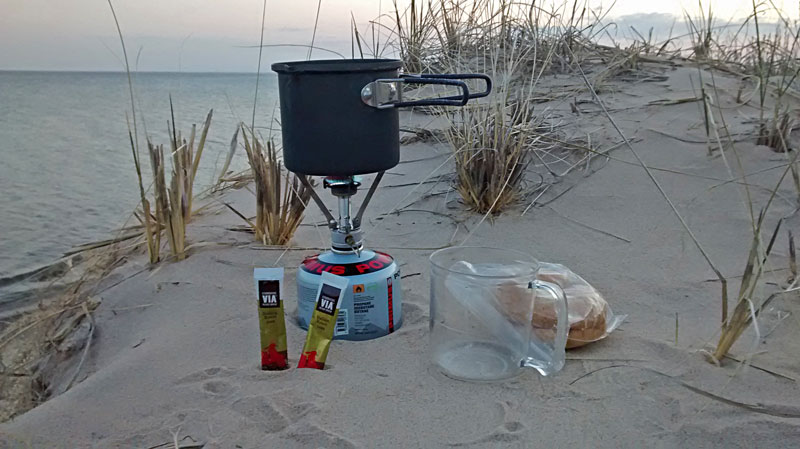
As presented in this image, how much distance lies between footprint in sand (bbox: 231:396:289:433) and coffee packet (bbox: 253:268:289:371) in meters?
0.14

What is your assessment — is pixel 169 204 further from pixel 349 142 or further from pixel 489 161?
pixel 489 161

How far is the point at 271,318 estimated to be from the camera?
63.3 inches

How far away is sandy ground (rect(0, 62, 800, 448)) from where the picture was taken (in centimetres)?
139

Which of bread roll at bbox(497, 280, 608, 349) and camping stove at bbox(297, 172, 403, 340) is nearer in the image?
bread roll at bbox(497, 280, 608, 349)

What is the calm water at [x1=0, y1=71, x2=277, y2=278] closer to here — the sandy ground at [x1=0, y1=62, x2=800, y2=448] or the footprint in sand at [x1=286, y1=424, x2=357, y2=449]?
the sandy ground at [x1=0, y1=62, x2=800, y2=448]

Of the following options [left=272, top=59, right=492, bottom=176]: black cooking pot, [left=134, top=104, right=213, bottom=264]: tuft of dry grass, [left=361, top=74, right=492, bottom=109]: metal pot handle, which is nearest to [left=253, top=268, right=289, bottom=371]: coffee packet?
[left=272, top=59, right=492, bottom=176]: black cooking pot

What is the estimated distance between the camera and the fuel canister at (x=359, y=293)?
177cm

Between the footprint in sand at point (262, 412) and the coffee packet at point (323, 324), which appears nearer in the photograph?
the footprint in sand at point (262, 412)

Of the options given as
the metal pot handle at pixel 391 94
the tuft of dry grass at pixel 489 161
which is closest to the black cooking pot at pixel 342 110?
the metal pot handle at pixel 391 94

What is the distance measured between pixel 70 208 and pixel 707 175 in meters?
3.29

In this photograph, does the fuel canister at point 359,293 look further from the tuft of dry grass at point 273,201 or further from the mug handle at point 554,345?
the tuft of dry grass at point 273,201

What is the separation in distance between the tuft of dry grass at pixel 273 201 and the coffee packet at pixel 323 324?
911 millimetres

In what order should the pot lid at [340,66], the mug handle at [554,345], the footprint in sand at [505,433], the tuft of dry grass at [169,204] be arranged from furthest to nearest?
the tuft of dry grass at [169,204] → the pot lid at [340,66] → the mug handle at [554,345] → the footprint in sand at [505,433]

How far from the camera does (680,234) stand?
2.51 metres
